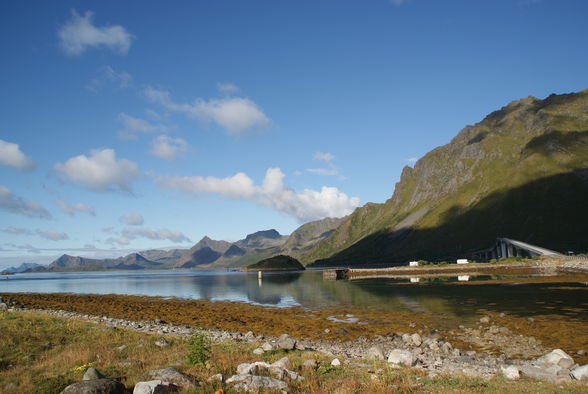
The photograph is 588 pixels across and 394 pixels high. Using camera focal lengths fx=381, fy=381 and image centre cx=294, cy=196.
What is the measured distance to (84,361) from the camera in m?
19.7

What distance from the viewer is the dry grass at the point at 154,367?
14984 mm

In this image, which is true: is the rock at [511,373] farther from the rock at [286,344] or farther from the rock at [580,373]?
the rock at [286,344]

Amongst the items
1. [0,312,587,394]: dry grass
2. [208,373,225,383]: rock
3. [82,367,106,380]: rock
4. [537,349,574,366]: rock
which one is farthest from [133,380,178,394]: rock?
[537,349,574,366]: rock

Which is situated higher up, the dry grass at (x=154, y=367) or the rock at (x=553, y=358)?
the dry grass at (x=154, y=367)

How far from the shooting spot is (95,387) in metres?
13.8

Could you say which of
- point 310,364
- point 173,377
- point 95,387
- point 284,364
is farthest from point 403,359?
point 95,387

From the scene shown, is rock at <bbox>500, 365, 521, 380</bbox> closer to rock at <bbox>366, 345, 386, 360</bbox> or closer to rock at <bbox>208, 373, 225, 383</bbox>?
rock at <bbox>366, 345, 386, 360</bbox>

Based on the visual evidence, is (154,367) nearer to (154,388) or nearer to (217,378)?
(217,378)

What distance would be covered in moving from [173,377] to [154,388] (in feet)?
5.23

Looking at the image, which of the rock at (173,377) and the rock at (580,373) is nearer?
the rock at (173,377)

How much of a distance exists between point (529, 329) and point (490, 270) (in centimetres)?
12622

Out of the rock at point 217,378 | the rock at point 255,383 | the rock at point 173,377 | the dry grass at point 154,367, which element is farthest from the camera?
the rock at point 217,378

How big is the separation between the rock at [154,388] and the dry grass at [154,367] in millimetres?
878

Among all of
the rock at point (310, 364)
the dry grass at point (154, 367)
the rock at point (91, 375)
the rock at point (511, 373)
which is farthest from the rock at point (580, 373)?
the rock at point (91, 375)
